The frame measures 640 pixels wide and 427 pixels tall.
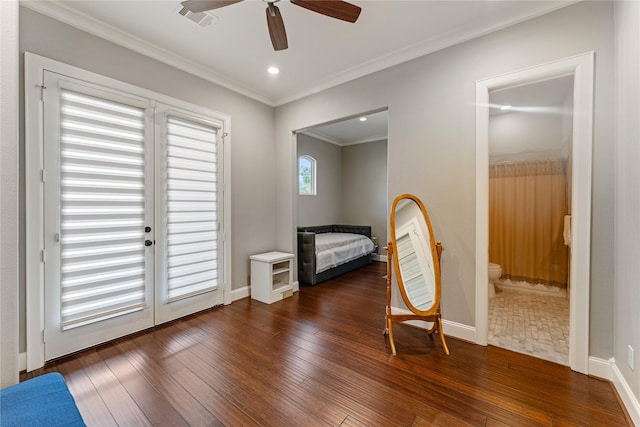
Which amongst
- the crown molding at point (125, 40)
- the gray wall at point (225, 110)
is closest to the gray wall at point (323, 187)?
the gray wall at point (225, 110)

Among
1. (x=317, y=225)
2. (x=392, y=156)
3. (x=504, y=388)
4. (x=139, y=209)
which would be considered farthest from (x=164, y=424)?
(x=317, y=225)

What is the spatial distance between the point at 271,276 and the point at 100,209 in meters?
2.00

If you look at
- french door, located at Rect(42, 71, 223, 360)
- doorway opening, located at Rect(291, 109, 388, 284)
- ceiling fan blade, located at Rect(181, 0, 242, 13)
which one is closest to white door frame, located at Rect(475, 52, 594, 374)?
ceiling fan blade, located at Rect(181, 0, 242, 13)

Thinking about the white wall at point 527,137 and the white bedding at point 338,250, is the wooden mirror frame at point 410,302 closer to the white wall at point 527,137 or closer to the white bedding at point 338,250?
the white bedding at point 338,250

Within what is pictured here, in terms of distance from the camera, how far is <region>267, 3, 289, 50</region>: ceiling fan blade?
180 cm

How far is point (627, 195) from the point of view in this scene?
67.2 inches

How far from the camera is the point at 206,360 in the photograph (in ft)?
7.18

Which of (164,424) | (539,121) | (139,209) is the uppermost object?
(539,121)

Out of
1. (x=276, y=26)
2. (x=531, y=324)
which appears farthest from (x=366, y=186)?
(x=276, y=26)

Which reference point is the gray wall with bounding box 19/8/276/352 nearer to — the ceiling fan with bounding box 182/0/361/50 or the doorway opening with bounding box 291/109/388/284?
the ceiling fan with bounding box 182/0/361/50

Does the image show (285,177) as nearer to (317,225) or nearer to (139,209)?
(139,209)

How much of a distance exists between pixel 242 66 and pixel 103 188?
2.02m

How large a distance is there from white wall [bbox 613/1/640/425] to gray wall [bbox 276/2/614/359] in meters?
0.07

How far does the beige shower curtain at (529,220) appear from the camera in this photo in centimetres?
383
